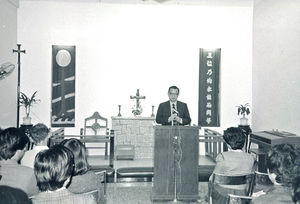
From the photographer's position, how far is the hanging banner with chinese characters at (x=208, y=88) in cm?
849

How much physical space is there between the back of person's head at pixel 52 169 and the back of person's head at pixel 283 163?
1.37 meters

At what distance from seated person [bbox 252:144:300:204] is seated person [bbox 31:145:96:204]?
117 centimetres

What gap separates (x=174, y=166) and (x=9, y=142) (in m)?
2.41

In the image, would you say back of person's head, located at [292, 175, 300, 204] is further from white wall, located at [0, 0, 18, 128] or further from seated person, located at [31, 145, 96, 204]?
white wall, located at [0, 0, 18, 128]

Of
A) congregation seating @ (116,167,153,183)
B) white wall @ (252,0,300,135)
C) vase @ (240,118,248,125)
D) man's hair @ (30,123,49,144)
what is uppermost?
white wall @ (252,0,300,135)

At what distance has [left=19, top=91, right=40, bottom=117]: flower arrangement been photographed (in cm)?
796

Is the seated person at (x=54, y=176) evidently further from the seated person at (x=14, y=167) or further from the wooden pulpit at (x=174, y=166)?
the wooden pulpit at (x=174, y=166)

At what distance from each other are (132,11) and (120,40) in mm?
785

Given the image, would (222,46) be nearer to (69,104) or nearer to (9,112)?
(69,104)

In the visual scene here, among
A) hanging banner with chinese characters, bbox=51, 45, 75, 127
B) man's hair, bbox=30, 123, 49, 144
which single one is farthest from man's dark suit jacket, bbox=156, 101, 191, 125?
hanging banner with chinese characters, bbox=51, 45, 75, 127

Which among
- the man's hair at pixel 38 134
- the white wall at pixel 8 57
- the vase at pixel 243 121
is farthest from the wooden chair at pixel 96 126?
the man's hair at pixel 38 134

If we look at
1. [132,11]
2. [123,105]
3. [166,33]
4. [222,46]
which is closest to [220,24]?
[222,46]

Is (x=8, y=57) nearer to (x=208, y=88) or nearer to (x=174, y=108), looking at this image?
(x=174, y=108)

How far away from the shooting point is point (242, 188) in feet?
10.8
